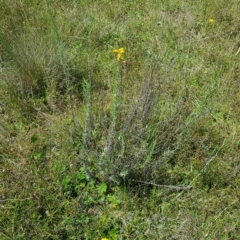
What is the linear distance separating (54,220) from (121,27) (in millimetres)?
1989

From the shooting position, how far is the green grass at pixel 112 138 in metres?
1.90

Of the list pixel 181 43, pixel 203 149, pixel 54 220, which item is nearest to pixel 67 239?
pixel 54 220

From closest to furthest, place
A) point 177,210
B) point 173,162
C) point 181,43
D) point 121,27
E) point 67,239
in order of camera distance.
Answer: point 67,239 → point 177,210 → point 173,162 → point 181,43 → point 121,27

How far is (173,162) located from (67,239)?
85 cm

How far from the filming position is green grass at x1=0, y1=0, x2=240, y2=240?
190 centimetres

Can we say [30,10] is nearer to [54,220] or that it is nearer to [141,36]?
[141,36]

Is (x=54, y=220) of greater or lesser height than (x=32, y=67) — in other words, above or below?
below

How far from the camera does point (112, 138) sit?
1992 millimetres

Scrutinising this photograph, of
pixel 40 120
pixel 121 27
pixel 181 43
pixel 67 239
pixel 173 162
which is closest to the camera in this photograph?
pixel 67 239

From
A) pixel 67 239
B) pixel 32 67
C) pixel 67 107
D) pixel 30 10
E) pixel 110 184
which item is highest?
pixel 30 10

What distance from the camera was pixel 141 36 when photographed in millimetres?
3070

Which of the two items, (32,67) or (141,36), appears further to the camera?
(141,36)

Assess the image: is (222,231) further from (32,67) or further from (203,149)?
(32,67)

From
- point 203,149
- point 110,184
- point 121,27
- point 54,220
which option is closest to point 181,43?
point 121,27
